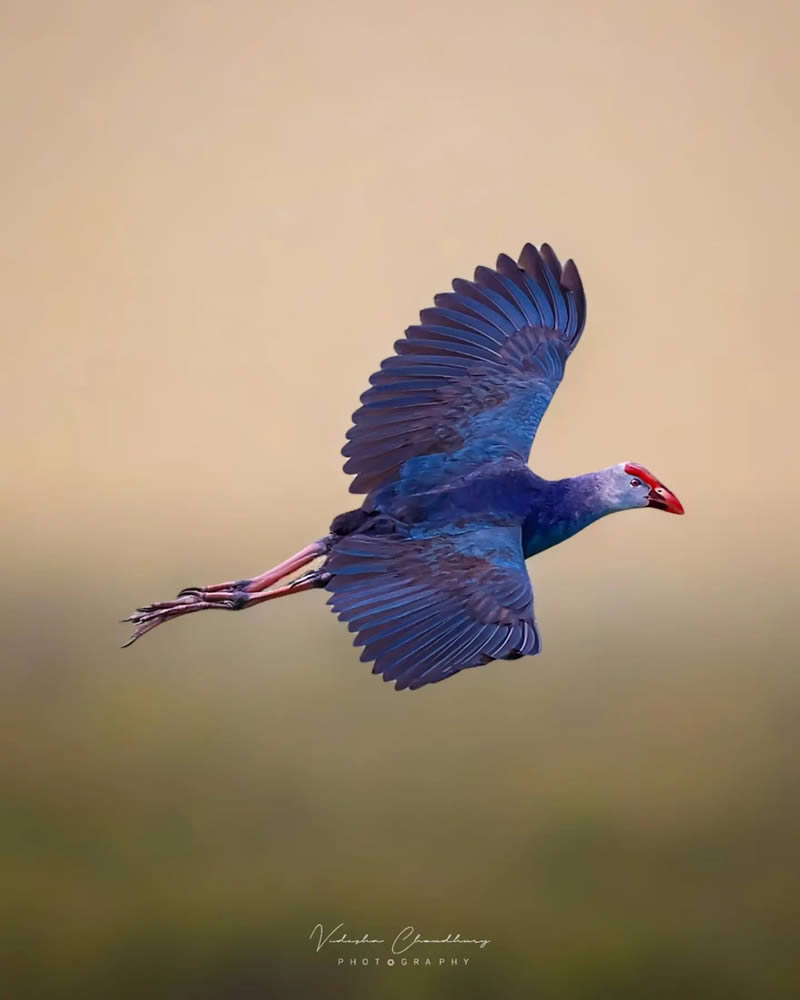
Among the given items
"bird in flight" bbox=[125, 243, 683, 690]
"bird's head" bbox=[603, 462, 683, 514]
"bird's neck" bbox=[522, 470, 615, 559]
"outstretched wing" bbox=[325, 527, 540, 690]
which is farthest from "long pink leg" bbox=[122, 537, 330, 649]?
"bird's head" bbox=[603, 462, 683, 514]

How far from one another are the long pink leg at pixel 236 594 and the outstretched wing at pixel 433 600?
20 cm

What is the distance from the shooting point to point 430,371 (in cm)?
404

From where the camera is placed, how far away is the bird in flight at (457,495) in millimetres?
3430

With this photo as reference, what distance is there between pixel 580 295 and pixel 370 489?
32.8 inches

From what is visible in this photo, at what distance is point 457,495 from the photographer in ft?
12.3

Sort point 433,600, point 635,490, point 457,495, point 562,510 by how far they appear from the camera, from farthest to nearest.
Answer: point 635,490 < point 562,510 < point 457,495 < point 433,600

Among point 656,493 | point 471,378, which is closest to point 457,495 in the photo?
point 471,378

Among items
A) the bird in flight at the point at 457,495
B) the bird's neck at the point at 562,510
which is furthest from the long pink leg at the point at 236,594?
the bird's neck at the point at 562,510

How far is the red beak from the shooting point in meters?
4.01

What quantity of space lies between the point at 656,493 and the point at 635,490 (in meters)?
0.08

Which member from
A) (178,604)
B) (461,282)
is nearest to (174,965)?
(178,604)

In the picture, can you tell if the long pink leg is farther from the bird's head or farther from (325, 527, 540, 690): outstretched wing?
the bird's head

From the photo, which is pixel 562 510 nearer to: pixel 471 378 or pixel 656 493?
pixel 656 493

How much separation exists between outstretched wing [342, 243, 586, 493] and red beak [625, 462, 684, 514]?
29cm
